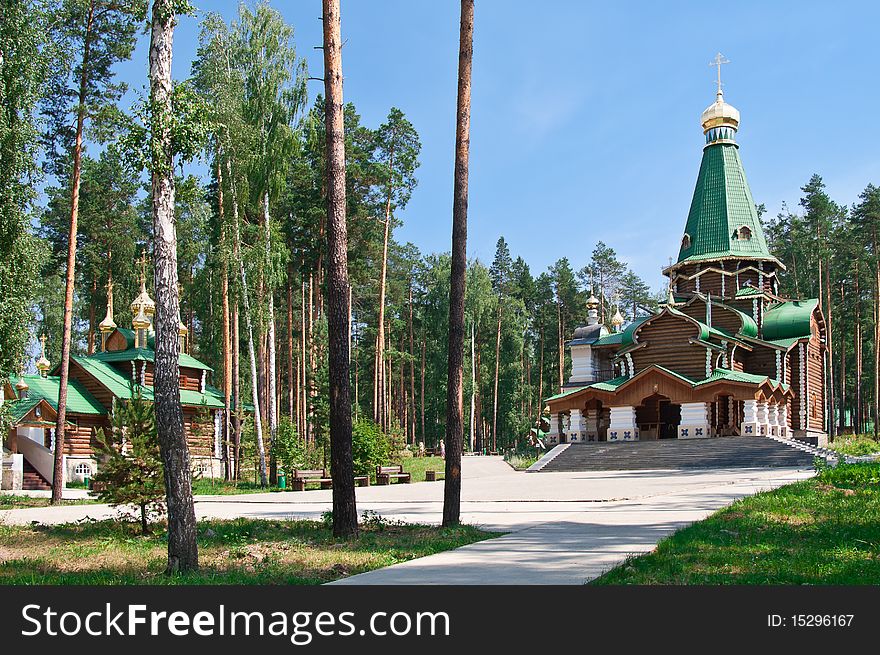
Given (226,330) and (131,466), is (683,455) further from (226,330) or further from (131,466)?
(131,466)

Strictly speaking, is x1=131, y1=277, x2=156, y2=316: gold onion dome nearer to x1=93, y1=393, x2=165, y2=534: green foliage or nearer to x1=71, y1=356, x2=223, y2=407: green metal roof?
x1=71, y1=356, x2=223, y2=407: green metal roof

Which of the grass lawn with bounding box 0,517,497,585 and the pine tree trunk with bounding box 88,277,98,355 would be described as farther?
the pine tree trunk with bounding box 88,277,98,355

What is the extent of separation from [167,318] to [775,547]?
649 centimetres

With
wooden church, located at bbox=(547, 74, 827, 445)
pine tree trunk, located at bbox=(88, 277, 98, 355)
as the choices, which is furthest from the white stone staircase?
pine tree trunk, located at bbox=(88, 277, 98, 355)

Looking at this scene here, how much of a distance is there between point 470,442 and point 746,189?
23802mm

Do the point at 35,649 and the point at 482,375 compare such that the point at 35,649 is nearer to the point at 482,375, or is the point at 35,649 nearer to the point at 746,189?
the point at 746,189

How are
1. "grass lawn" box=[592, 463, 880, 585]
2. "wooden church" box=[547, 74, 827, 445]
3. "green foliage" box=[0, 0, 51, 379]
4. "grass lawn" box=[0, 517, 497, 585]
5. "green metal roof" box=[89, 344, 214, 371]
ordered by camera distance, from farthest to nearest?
"green metal roof" box=[89, 344, 214, 371]
"wooden church" box=[547, 74, 827, 445]
"green foliage" box=[0, 0, 51, 379]
"grass lawn" box=[0, 517, 497, 585]
"grass lawn" box=[592, 463, 880, 585]

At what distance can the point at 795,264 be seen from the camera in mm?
56719

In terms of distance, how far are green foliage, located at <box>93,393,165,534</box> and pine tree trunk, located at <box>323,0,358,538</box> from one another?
265 centimetres

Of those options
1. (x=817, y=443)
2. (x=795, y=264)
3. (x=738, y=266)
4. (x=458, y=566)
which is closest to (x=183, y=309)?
(x=738, y=266)

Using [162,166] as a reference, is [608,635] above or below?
below

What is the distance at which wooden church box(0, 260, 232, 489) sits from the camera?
31.1m

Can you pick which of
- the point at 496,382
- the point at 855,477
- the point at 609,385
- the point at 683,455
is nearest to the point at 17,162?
the point at 855,477

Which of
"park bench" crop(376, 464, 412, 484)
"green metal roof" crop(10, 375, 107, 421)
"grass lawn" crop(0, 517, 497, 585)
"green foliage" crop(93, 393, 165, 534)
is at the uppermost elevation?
"green metal roof" crop(10, 375, 107, 421)
